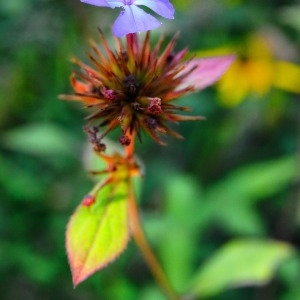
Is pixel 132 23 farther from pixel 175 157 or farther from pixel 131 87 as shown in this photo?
pixel 175 157

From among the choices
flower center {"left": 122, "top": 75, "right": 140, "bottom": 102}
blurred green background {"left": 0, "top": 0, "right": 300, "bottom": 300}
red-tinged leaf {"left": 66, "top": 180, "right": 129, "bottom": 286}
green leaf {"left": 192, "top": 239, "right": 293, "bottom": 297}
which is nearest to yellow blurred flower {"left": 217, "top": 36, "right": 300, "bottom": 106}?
blurred green background {"left": 0, "top": 0, "right": 300, "bottom": 300}

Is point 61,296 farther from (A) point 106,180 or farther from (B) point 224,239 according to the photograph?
(A) point 106,180

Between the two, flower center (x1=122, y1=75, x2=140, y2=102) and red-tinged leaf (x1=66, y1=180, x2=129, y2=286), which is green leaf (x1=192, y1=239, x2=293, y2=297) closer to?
red-tinged leaf (x1=66, y1=180, x2=129, y2=286)

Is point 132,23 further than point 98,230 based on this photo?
No

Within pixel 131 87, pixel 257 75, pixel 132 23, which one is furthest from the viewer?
pixel 257 75

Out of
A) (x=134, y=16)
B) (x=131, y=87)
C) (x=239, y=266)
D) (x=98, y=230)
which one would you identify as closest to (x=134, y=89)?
(x=131, y=87)

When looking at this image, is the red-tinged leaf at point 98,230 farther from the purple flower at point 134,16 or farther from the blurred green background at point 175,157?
the blurred green background at point 175,157
